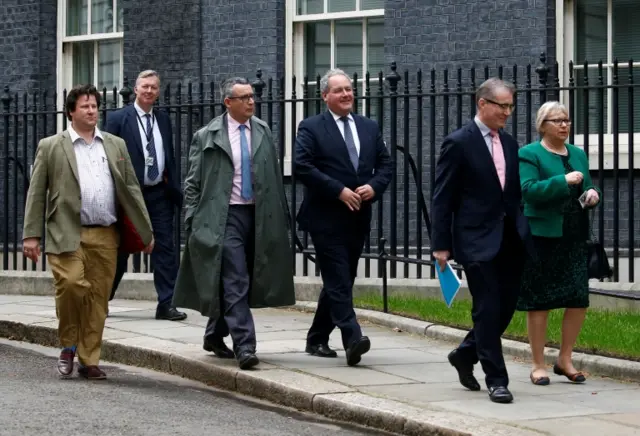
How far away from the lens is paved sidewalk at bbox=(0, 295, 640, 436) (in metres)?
7.64

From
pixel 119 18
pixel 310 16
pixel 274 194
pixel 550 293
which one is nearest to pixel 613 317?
pixel 550 293

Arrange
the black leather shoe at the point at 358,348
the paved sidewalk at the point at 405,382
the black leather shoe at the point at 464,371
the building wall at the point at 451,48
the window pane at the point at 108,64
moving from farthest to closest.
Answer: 1. the window pane at the point at 108,64
2. the building wall at the point at 451,48
3. the black leather shoe at the point at 358,348
4. the black leather shoe at the point at 464,371
5. the paved sidewalk at the point at 405,382

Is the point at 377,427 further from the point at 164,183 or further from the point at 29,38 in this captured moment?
the point at 29,38

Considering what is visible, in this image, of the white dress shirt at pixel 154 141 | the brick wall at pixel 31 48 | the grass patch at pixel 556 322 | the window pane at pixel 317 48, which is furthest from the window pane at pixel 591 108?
the brick wall at pixel 31 48

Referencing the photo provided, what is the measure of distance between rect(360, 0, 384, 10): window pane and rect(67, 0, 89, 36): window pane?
13.3 feet

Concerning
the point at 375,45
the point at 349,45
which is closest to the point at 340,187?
the point at 375,45

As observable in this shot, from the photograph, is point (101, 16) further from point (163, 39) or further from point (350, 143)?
point (350, 143)

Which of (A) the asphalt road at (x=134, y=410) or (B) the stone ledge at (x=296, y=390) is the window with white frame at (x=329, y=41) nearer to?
(B) the stone ledge at (x=296, y=390)

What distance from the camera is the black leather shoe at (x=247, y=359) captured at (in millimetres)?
9188

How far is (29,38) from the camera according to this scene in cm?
1812

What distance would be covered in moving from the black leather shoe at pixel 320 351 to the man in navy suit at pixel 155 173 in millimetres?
2128

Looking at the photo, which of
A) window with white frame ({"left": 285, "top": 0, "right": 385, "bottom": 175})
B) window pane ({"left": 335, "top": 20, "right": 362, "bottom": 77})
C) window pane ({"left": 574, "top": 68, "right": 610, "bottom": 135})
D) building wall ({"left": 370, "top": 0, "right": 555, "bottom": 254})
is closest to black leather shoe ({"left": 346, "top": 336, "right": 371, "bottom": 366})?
building wall ({"left": 370, "top": 0, "right": 555, "bottom": 254})

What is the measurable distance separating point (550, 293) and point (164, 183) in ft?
12.8

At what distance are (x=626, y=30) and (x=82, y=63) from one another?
6.89 meters
